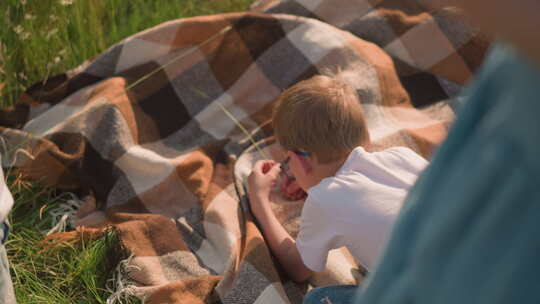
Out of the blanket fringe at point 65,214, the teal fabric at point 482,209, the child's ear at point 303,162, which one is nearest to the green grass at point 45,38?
the blanket fringe at point 65,214

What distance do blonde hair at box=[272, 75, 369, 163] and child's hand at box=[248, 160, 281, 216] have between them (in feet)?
1.08

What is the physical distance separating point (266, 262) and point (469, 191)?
128 centimetres

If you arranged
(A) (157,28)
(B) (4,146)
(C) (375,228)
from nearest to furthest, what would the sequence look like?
(C) (375,228)
(B) (4,146)
(A) (157,28)

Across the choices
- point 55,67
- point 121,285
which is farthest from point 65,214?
point 55,67

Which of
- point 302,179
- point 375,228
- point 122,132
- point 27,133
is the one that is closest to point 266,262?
point 302,179

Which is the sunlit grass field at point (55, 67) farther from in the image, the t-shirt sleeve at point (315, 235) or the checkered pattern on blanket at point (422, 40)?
the checkered pattern on blanket at point (422, 40)

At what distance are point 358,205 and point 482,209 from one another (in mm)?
911

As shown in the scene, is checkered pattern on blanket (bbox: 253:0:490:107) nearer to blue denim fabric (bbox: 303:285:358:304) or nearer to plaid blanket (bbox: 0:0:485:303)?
plaid blanket (bbox: 0:0:485:303)

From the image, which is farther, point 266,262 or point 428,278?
point 266,262

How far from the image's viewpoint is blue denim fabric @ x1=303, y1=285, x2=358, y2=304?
1627 mm

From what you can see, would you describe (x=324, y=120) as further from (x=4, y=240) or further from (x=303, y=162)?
(x=4, y=240)

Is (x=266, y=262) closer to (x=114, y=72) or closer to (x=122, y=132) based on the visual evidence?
(x=122, y=132)

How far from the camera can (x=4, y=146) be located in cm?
226

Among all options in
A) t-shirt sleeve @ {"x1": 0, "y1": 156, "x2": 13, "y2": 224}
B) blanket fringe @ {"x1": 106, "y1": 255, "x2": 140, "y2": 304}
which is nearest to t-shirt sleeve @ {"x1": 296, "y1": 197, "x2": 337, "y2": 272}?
blanket fringe @ {"x1": 106, "y1": 255, "x2": 140, "y2": 304}
